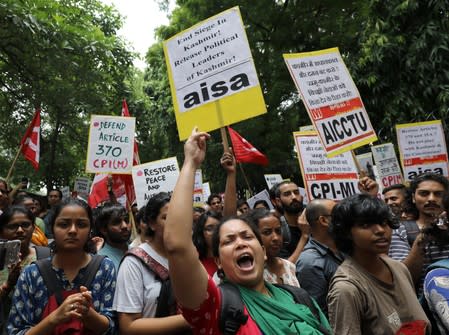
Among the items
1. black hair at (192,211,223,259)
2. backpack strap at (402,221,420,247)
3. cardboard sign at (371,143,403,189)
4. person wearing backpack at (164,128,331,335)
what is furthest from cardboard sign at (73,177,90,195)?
person wearing backpack at (164,128,331,335)

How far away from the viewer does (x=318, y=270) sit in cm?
348

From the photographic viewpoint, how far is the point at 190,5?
661 inches

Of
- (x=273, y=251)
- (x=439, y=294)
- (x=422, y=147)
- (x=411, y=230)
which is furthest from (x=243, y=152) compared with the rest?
(x=439, y=294)

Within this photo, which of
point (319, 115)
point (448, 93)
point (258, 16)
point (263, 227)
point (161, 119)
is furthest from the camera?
point (161, 119)

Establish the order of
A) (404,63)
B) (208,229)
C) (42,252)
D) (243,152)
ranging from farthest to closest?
(404,63) < (243,152) < (42,252) < (208,229)

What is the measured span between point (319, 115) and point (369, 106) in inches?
332

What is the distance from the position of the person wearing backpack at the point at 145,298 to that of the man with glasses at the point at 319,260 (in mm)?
933

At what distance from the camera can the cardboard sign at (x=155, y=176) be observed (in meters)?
7.00

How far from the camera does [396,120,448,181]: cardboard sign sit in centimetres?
704

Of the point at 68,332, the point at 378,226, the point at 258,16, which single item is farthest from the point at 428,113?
the point at 68,332

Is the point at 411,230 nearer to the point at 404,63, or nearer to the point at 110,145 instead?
the point at 110,145

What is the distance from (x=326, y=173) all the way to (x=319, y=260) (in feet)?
8.13

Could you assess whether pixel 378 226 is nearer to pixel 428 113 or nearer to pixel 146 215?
pixel 146 215

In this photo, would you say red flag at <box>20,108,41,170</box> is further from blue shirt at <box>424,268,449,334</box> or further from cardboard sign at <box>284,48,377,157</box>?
blue shirt at <box>424,268,449,334</box>
